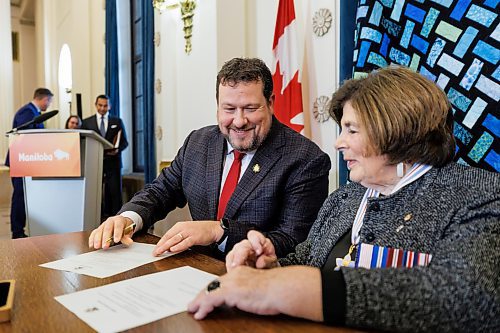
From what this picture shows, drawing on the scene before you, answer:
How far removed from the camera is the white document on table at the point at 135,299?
0.79m

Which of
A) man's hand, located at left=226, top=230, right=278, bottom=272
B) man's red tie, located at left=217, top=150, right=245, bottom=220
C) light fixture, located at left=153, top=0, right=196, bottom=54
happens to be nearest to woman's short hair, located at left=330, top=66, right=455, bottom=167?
man's hand, located at left=226, top=230, right=278, bottom=272

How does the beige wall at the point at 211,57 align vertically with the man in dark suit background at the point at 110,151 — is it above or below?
above

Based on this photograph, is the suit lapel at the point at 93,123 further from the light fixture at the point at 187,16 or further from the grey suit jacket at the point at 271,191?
the grey suit jacket at the point at 271,191

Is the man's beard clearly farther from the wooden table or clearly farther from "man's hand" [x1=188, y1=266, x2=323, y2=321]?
"man's hand" [x1=188, y1=266, x2=323, y2=321]

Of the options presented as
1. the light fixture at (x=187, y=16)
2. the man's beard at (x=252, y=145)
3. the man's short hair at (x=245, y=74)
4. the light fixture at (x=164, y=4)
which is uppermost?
the light fixture at (x=164, y=4)

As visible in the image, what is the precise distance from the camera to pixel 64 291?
3.20ft

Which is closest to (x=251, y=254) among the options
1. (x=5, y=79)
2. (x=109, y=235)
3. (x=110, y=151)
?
(x=109, y=235)

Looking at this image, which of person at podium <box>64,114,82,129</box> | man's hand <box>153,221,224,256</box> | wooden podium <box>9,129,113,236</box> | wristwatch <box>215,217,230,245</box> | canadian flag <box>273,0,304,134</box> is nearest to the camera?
man's hand <box>153,221,224,256</box>

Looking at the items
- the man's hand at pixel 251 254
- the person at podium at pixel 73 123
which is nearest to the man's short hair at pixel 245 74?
the man's hand at pixel 251 254

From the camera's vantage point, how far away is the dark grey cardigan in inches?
28.5

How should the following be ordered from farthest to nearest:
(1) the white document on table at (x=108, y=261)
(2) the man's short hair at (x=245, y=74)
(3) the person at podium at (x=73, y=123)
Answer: (3) the person at podium at (x=73, y=123) → (2) the man's short hair at (x=245, y=74) → (1) the white document on table at (x=108, y=261)

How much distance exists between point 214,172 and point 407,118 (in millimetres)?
884

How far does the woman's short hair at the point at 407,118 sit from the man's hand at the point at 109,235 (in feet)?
2.54

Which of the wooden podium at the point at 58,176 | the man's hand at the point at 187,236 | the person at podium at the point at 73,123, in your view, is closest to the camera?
the man's hand at the point at 187,236
